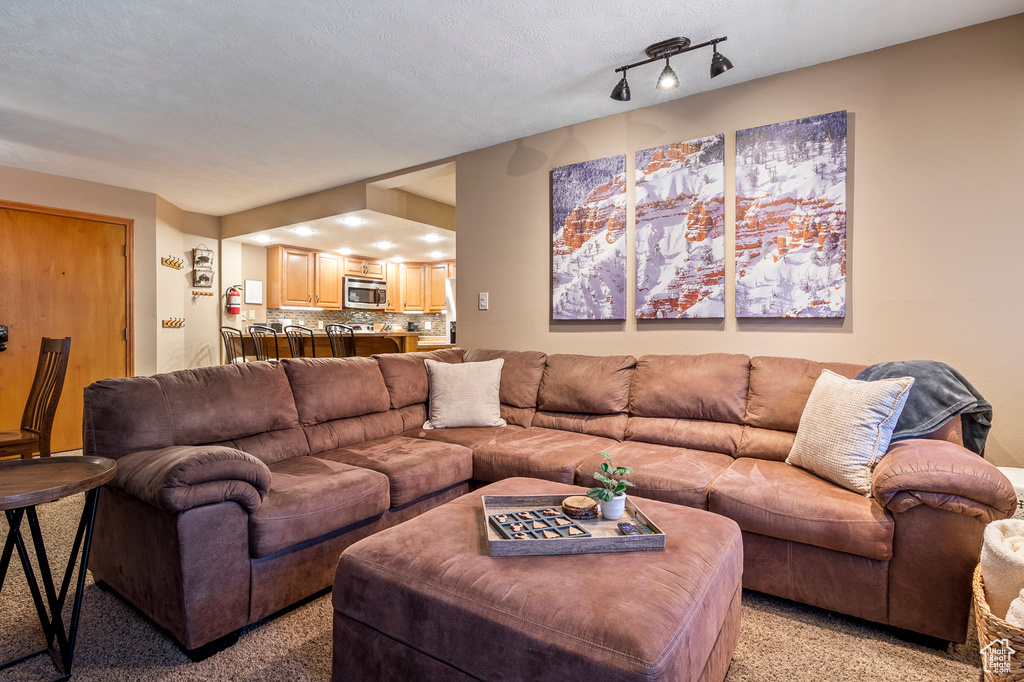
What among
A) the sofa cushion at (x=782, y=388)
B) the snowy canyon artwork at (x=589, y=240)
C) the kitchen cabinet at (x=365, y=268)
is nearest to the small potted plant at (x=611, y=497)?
the sofa cushion at (x=782, y=388)

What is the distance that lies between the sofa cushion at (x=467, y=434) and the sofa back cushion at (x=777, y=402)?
127cm

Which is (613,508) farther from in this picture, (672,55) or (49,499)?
(672,55)

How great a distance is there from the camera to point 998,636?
134cm

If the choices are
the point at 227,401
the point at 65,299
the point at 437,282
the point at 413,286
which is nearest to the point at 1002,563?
the point at 227,401

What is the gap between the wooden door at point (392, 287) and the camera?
8102 mm

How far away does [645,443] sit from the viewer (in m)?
2.74

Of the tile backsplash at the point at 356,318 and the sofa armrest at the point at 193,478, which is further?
the tile backsplash at the point at 356,318

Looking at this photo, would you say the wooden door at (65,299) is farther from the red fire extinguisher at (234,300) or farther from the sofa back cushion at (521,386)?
the sofa back cushion at (521,386)

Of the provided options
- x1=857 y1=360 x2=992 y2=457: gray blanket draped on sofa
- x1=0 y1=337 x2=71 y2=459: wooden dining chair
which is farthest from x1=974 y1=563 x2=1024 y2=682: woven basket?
x1=0 y1=337 x2=71 y2=459: wooden dining chair

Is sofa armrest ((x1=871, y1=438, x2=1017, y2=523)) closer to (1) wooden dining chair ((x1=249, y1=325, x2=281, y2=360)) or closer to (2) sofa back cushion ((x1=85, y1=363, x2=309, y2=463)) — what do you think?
(2) sofa back cushion ((x1=85, y1=363, x2=309, y2=463))

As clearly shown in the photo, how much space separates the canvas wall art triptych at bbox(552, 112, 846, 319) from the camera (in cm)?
267

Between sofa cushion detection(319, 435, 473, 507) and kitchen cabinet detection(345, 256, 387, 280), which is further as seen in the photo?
kitchen cabinet detection(345, 256, 387, 280)

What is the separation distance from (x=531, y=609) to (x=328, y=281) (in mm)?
6885

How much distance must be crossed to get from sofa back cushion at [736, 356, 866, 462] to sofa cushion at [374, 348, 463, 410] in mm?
1871
